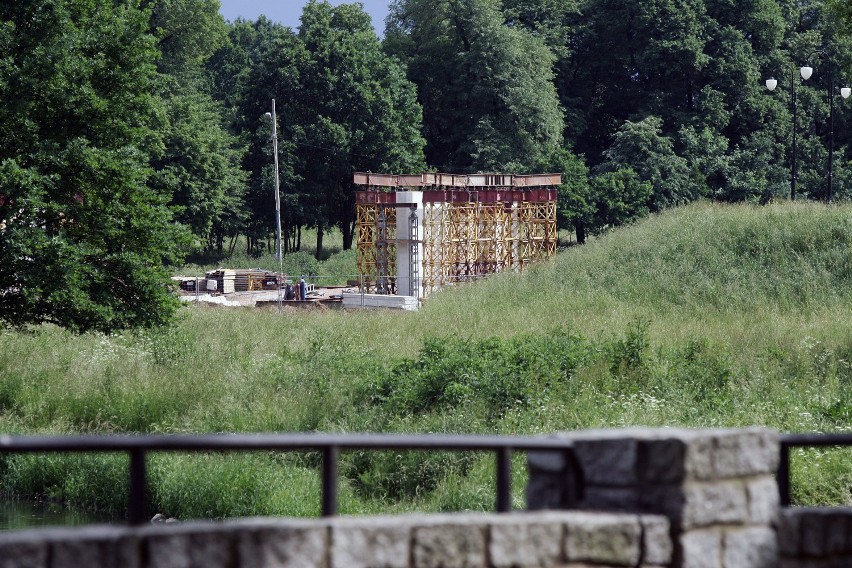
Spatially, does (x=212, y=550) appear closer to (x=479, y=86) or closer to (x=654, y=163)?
(x=654, y=163)

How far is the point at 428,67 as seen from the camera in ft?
227

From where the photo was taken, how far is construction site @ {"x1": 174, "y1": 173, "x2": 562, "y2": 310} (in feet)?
137

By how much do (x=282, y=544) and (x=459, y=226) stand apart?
41645 millimetres

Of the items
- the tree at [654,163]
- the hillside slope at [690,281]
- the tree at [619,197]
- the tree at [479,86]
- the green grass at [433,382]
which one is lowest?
the green grass at [433,382]

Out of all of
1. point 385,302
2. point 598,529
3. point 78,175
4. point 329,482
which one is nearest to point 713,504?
point 598,529

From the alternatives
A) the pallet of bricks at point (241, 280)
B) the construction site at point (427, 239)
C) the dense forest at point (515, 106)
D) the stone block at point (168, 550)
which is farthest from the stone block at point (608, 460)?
the dense forest at point (515, 106)

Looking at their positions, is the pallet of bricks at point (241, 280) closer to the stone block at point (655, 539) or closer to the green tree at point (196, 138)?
the green tree at point (196, 138)

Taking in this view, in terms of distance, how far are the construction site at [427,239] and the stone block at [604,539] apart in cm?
3239

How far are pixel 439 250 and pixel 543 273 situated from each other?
10.2 m

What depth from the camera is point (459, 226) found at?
45594 mm

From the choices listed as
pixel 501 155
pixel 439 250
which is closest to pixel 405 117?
pixel 501 155

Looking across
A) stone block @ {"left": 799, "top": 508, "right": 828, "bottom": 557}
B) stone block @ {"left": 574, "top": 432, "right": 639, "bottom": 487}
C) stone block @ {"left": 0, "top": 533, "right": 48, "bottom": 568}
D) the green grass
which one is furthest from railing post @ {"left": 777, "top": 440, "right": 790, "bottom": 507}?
the green grass

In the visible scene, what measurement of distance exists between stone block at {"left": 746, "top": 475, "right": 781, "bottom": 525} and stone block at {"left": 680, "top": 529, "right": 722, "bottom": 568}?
0.23m

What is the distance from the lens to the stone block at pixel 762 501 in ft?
16.2
